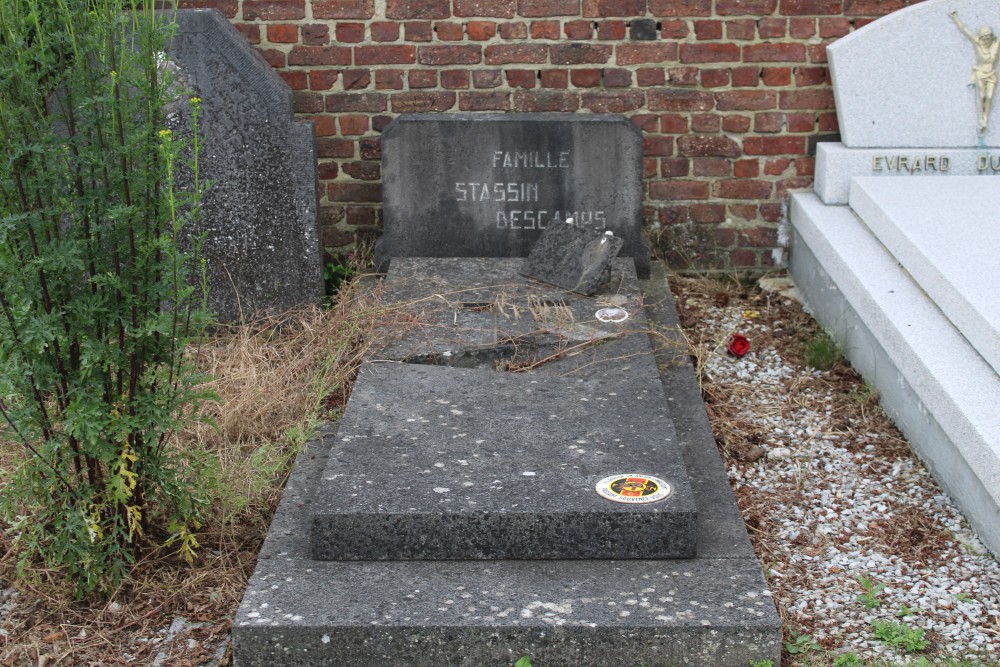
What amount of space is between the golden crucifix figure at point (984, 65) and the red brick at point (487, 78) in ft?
6.76

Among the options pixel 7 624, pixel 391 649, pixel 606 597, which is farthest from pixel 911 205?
pixel 7 624

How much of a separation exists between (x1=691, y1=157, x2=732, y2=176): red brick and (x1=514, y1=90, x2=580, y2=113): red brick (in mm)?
643

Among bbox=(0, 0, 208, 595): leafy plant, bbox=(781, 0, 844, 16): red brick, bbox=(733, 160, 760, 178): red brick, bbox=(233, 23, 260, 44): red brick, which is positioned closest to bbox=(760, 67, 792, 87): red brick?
bbox=(781, 0, 844, 16): red brick

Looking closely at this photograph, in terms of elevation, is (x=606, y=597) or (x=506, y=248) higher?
(x=506, y=248)

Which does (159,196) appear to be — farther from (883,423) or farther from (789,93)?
(789,93)

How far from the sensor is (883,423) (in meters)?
4.05

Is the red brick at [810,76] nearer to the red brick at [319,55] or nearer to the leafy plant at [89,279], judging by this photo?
the red brick at [319,55]

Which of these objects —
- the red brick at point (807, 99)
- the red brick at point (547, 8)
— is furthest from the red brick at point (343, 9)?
the red brick at point (807, 99)

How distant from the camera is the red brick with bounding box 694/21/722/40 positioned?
526 cm

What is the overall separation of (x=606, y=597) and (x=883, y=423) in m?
1.76

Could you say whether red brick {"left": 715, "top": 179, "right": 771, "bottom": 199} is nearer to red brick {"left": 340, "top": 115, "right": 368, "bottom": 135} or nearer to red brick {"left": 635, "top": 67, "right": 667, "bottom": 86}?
red brick {"left": 635, "top": 67, "right": 667, "bottom": 86}

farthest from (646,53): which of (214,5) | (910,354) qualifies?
A: (910,354)

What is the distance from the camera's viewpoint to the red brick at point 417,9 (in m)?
5.25

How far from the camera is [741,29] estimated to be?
5273 mm
